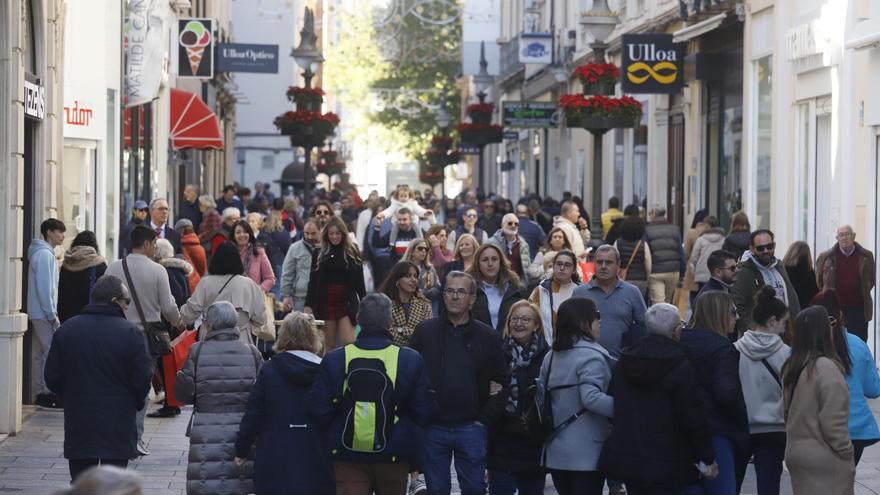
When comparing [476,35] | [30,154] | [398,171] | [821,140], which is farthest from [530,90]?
[398,171]

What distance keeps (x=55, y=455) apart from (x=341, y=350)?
4.61 metres

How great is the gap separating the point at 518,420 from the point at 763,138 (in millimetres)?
16018

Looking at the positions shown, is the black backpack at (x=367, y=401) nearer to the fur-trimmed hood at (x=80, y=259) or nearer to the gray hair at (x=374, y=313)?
the gray hair at (x=374, y=313)

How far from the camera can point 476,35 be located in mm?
73500

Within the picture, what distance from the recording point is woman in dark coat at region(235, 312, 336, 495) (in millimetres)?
8633

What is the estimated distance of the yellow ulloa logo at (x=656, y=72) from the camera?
27.3m

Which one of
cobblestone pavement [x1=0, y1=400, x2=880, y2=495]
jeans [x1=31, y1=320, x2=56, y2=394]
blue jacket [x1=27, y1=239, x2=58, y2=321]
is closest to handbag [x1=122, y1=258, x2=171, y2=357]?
cobblestone pavement [x1=0, y1=400, x2=880, y2=495]

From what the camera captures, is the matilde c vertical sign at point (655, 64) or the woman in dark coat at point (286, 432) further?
the matilde c vertical sign at point (655, 64)

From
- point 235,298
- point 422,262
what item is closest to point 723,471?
point 235,298

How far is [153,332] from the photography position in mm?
12586

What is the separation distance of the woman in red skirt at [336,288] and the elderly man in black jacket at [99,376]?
5672 mm

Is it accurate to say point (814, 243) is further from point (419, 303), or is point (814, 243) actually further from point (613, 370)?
point (613, 370)

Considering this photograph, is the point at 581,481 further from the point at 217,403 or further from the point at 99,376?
the point at 99,376

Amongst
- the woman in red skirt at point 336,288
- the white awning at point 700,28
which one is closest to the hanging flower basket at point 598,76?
the white awning at point 700,28
